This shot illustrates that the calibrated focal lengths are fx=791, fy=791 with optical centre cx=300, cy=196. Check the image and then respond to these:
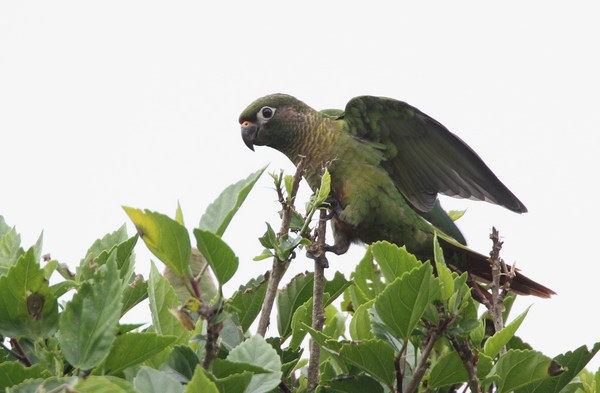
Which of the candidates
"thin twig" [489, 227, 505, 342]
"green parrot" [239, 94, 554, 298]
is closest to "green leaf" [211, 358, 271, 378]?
"thin twig" [489, 227, 505, 342]

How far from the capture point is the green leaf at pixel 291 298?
8.55 ft

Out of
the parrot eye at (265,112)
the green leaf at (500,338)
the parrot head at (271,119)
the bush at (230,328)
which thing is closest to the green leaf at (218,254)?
the bush at (230,328)

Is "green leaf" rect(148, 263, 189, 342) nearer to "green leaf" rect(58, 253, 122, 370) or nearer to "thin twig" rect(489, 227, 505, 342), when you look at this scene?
"green leaf" rect(58, 253, 122, 370)

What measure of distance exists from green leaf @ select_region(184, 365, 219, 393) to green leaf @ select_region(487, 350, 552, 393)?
2.95ft

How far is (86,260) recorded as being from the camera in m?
2.33

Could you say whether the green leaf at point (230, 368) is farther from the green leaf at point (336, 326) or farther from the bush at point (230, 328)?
the green leaf at point (336, 326)

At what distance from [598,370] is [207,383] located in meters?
1.25

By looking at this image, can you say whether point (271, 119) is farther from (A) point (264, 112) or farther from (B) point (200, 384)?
(B) point (200, 384)

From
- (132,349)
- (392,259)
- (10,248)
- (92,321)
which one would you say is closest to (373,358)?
(392,259)

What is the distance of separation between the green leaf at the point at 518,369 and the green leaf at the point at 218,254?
820mm

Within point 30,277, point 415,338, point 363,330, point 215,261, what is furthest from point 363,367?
point 30,277

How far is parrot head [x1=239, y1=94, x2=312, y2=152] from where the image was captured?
5.91 meters

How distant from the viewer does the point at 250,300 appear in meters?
2.47

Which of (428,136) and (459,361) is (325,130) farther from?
(459,361)
